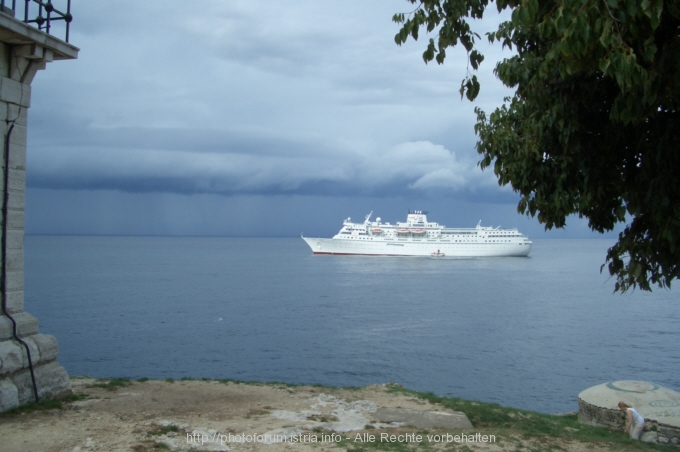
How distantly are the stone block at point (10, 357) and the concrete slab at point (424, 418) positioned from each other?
4.18m

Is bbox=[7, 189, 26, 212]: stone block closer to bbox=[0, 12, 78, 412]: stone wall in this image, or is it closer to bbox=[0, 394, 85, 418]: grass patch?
bbox=[0, 12, 78, 412]: stone wall

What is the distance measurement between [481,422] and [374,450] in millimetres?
2571

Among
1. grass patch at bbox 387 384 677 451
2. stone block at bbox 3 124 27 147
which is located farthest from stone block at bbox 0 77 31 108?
grass patch at bbox 387 384 677 451

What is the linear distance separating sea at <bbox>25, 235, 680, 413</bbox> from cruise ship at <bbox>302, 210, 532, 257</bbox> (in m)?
41.0

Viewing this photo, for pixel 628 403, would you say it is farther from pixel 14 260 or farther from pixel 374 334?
pixel 374 334

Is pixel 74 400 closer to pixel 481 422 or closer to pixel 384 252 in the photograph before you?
pixel 481 422

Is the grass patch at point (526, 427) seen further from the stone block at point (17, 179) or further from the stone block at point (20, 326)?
the stone block at point (17, 179)

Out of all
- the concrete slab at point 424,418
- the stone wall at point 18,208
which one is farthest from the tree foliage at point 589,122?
the stone wall at point 18,208

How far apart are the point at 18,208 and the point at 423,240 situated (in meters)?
88.9

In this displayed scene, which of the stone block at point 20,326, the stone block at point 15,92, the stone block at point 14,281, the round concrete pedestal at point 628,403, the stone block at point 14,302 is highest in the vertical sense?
the stone block at point 15,92

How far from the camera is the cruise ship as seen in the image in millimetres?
93625

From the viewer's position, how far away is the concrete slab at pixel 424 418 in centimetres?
708

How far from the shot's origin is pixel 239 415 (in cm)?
695

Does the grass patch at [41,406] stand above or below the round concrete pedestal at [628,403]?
above
